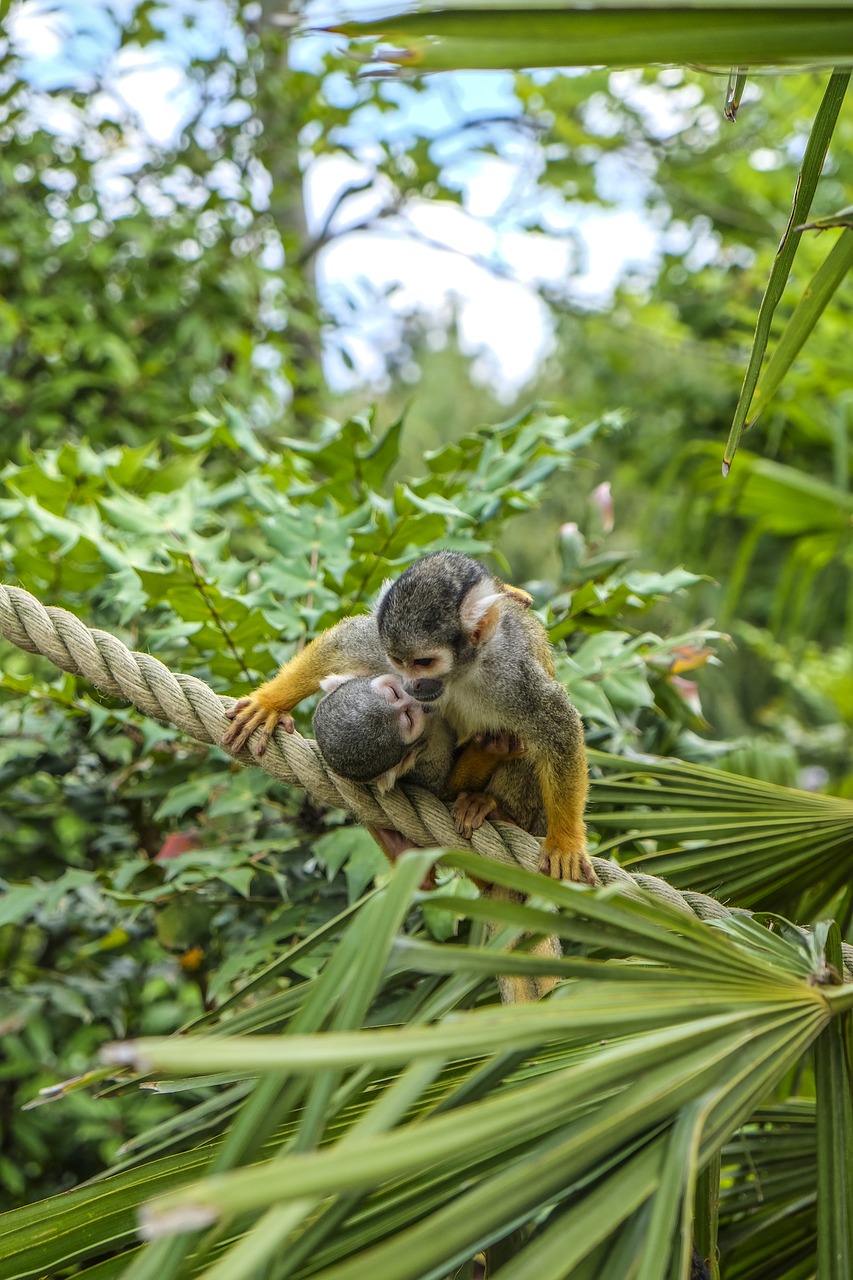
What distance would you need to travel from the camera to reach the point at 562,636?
70.7 inches

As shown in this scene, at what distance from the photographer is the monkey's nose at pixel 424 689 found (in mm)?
1504

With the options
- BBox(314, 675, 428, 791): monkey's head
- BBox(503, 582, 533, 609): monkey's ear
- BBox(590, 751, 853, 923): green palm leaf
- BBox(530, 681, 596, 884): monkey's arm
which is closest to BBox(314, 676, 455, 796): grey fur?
BBox(314, 675, 428, 791): monkey's head

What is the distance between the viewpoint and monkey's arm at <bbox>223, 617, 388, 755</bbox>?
148 centimetres

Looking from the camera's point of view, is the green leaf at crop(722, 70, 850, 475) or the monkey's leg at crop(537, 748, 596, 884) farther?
the monkey's leg at crop(537, 748, 596, 884)

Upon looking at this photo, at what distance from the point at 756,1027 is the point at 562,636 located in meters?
1.00

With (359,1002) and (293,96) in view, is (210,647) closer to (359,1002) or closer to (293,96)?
(359,1002)

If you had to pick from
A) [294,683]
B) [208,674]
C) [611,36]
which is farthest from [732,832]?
[611,36]

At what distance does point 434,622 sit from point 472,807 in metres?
0.32

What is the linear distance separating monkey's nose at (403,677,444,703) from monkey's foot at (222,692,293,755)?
0.63 ft

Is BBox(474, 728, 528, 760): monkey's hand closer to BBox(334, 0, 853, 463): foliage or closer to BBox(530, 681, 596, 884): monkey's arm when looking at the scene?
BBox(530, 681, 596, 884): monkey's arm

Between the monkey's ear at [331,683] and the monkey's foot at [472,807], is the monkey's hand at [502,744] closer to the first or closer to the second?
the monkey's foot at [472,807]

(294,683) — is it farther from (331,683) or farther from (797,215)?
(797,215)

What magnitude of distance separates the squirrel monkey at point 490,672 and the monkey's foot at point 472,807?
7cm

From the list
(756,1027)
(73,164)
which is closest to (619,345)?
(73,164)
